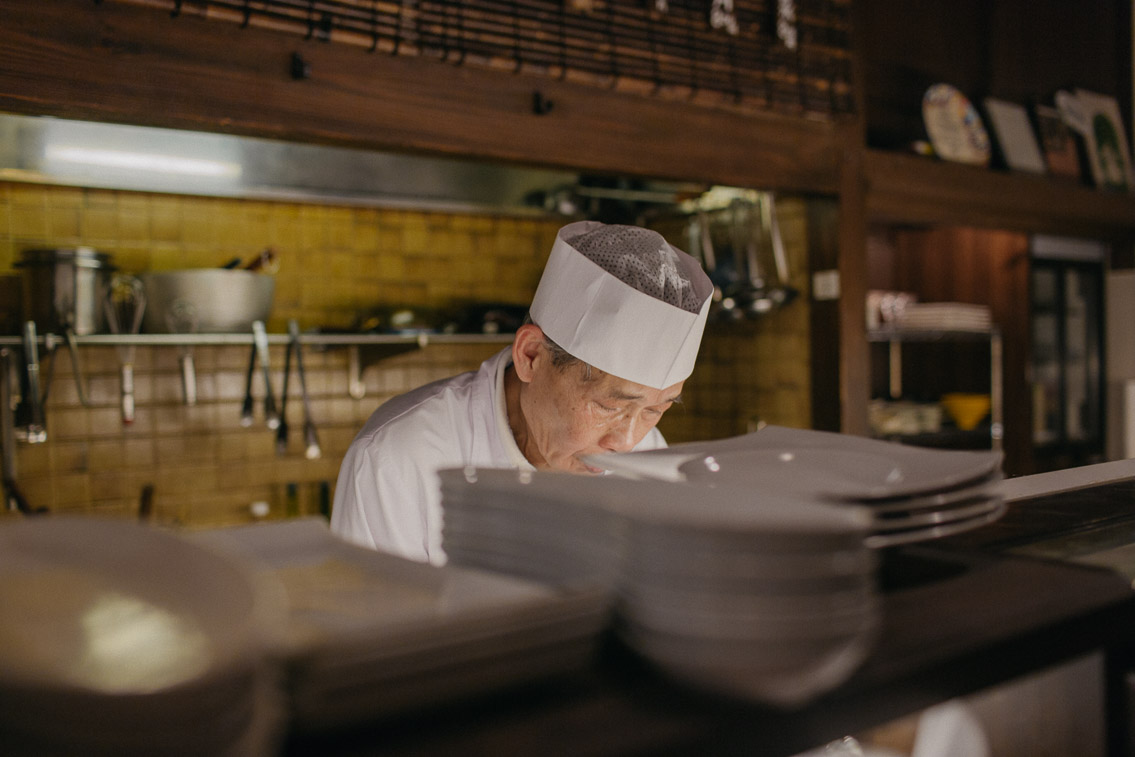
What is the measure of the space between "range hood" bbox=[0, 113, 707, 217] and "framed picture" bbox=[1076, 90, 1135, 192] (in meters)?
2.71

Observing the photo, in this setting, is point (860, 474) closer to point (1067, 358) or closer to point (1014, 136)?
point (1014, 136)

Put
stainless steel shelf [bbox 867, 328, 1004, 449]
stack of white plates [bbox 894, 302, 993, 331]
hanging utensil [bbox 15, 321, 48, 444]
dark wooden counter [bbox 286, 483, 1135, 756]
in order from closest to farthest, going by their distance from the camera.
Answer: dark wooden counter [bbox 286, 483, 1135, 756] < hanging utensil [bbox 15, 321, 48, 444] < stainless steel shelf [bbox 867, 328, 1004, 449] < stack of white plates [bbox 894, 302, 993, 331]

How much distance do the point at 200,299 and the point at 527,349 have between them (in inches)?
73.2

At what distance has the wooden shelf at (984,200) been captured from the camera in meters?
4.10

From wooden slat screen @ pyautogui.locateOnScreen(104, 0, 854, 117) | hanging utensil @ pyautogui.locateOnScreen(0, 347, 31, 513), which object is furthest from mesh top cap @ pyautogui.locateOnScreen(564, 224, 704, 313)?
hanging utensil @ pyautogui.locateOnScreen(0, 347, 31, 513)

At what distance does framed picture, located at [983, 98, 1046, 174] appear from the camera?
4.75 metres

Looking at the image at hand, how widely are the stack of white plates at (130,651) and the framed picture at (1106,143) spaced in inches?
233

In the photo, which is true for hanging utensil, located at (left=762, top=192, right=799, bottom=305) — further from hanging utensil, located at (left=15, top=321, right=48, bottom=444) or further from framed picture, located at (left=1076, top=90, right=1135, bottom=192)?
hanging utensil, located at (left=15, top=321, right=48, bottom=444)

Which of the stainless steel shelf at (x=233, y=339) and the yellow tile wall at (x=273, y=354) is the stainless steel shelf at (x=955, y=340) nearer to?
the yellow tile wall at (x=273, y=354)

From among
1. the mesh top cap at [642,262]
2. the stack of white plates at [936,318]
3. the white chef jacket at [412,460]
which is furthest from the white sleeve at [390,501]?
the stack of white plates at [936,318]

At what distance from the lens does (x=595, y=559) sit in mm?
639

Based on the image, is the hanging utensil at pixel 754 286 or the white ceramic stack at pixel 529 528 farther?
the hanging utensil at pixel 754 286

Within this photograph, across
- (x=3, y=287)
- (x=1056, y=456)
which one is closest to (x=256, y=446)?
(x=3, y=287)

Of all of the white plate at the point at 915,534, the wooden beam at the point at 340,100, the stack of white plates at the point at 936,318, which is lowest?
the white plate at the point at 915,534
